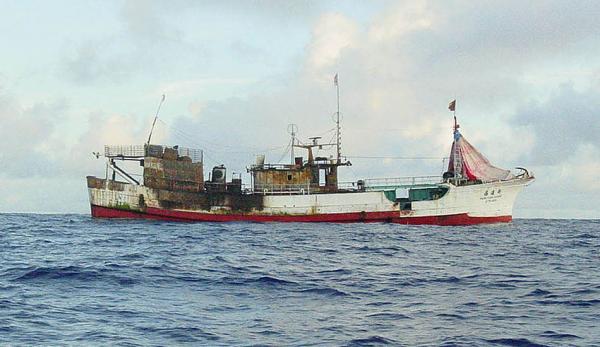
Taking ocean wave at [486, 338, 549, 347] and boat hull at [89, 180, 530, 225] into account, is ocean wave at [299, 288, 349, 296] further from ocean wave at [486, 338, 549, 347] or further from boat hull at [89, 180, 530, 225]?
boat hull at [89, 180, 530, 225]

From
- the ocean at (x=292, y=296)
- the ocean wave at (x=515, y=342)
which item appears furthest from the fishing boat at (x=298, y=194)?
the ocean wave at (x=515, y=342)

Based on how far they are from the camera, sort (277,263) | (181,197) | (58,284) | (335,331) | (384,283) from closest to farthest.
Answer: (335,331) → (58,284) → (384,283) → (277,263) → (181,197)

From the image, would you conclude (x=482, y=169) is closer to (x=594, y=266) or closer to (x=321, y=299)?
(x=594, y=266)

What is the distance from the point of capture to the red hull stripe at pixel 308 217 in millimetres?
53594

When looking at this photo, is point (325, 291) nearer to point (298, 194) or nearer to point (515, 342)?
point (515, 342)

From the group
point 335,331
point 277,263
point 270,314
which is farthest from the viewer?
point 277,263

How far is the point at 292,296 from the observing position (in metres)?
16.6

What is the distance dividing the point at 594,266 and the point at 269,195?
115ft

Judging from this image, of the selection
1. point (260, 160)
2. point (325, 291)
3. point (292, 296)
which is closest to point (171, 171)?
point (260, 160)

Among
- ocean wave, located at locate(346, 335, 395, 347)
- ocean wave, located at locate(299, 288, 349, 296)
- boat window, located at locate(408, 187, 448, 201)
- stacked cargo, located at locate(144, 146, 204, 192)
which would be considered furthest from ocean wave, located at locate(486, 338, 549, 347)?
stacked cargo, located at locate(144, 146, 204, 192)

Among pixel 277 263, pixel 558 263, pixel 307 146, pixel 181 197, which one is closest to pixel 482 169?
pixel 307 146

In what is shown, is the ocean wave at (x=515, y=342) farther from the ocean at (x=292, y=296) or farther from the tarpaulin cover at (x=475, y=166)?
the tarpaulin cover at (x=475, y=166)

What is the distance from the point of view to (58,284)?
17250 millimetres

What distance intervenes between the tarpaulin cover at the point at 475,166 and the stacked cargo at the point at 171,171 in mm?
24380
